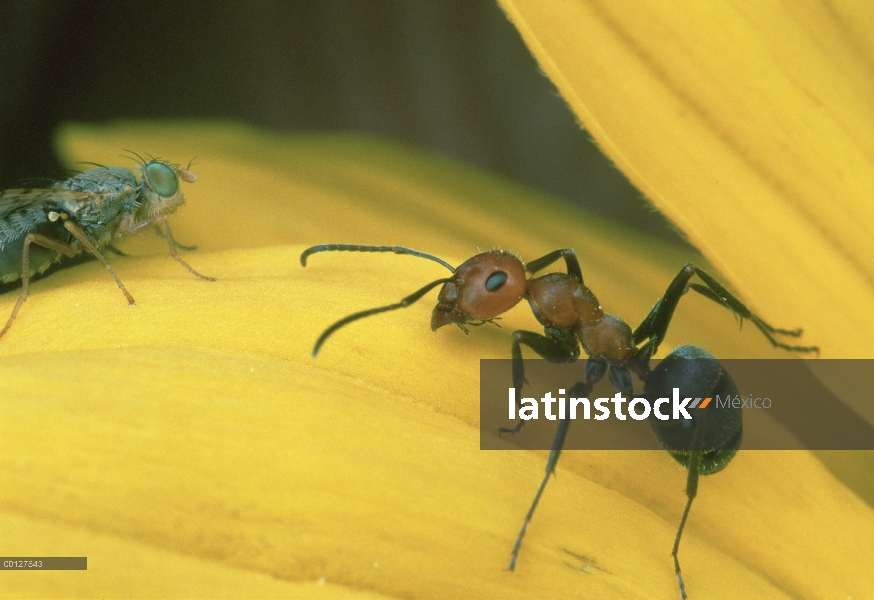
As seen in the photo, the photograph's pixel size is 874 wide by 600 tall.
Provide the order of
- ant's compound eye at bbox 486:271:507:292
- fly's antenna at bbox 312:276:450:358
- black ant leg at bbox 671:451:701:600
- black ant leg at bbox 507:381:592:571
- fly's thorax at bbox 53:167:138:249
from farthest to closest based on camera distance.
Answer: fly's thorax at bbox 53:167:138:249 → ant's compound eye at bbox 486:271:507:292 → black ant leg at bbox 671:451:701:600 → fly's antenna at bbox 312:276:450:358 → black ant leg at bbox 507:381:592:571

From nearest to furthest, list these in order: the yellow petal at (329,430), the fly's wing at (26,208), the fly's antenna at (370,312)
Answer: the yellow petal at (329,430), the fly's antenna at (370,312), the fly's wing at (26,208)

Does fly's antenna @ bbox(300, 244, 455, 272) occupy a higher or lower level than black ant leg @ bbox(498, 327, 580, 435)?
higher

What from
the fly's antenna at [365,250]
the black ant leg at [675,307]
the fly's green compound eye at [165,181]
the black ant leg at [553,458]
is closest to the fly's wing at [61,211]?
the fly's green compound eye at [165,181]

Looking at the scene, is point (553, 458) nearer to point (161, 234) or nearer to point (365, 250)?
A: point (365, 250)

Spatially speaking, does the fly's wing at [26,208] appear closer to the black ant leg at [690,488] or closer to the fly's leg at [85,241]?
the fly's leg at [85,241]

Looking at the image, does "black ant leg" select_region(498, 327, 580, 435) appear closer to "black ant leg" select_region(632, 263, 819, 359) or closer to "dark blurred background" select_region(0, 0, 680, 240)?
"black ant leg" select_region(632, 263, 819, 359)

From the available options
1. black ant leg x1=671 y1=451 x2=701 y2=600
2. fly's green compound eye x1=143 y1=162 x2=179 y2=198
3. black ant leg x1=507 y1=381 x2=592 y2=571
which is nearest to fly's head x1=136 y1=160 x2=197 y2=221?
fly's green compound eye x1=143 y1=162 x2=179 y2=198
